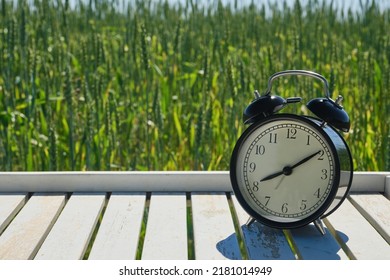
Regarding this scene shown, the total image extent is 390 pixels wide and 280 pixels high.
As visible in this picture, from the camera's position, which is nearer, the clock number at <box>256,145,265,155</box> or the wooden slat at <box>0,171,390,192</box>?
the clock number at <box>256,145,265,155</box>

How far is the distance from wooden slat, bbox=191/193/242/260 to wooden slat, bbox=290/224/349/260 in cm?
16

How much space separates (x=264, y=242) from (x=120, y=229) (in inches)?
14.8

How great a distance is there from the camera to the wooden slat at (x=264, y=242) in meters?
1.77

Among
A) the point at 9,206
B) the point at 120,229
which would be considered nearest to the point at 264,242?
the point at 120,229

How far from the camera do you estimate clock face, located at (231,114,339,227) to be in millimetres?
1909

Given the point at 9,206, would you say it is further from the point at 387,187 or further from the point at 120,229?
the point at 387,187

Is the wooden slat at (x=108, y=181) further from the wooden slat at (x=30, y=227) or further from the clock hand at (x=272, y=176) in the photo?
the clock hand at (x=272, y=176)

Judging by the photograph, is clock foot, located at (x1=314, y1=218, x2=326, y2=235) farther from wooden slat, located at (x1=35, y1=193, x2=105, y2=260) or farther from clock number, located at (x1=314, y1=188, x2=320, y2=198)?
wooden slat, located at (x1=35, y1=193, x2=105, y2=260)

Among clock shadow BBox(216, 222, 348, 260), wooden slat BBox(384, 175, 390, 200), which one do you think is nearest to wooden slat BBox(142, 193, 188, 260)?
clock shadow BBox(216, 222, 348, 260)

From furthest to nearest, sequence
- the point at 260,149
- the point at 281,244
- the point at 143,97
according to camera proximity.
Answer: the point at 143,97 → the point at 260,149 → the point at 281,244

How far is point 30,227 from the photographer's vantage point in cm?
198

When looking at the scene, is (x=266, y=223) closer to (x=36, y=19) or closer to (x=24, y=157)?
(x=24, y=157)

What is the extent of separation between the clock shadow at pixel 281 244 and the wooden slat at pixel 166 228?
11 cm

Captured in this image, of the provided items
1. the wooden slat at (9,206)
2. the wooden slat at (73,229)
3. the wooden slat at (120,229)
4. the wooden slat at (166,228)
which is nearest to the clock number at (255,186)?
the wooden slat at (166,228)
